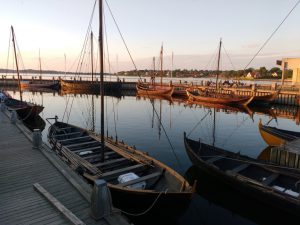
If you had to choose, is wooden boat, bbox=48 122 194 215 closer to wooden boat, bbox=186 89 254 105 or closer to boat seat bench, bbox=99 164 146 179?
boat seat bench, bbox=99 164 146 179

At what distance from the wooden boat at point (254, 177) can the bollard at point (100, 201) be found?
305 inches

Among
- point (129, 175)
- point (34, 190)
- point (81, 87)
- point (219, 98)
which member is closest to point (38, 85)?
point (81, 87)

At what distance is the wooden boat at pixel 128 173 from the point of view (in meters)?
9.85

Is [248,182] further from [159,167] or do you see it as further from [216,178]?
[159,167]

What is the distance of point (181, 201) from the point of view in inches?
384

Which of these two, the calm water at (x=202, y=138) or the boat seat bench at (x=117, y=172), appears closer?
the boat seat bench at (x=117, y=172)

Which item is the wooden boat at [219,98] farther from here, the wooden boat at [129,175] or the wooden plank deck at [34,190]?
the wooden plank deck at [34,190]

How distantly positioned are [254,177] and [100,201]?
9.83 meters

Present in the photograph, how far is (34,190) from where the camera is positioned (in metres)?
9.08

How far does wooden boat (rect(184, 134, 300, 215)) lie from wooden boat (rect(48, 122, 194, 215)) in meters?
3.61

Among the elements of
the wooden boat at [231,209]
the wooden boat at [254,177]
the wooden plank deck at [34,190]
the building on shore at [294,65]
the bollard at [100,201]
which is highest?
the building on shore at [294,65]

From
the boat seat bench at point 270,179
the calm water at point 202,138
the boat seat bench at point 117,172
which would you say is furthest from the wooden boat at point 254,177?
the boat seat bench at point 117,172

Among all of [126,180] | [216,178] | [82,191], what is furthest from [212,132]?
[82,191]

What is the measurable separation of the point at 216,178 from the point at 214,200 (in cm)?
133
